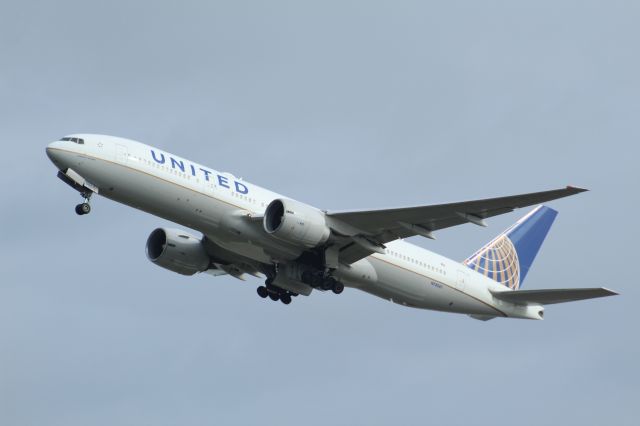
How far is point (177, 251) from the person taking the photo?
47.0 metres

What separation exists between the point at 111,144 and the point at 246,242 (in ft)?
19.2

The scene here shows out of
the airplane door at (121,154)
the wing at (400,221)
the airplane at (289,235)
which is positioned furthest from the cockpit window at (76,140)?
the wing at (400,221)

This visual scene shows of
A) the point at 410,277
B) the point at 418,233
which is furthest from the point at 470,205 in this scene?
the point at 410,277

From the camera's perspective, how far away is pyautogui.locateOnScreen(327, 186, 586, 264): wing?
1602 inches

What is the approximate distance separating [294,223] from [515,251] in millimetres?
14892

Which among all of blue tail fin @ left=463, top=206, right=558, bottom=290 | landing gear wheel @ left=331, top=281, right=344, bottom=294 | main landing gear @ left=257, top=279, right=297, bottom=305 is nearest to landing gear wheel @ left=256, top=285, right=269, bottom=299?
main landing gear @ left=257, top=279, right=297, bottom=305

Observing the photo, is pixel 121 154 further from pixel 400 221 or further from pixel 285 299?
pixel 285 299

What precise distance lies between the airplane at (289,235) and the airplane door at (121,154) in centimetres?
3

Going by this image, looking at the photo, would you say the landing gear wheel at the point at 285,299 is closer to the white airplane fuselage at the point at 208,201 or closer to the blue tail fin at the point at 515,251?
the white airplane fuselage at the point at 208,201

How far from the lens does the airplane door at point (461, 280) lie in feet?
155

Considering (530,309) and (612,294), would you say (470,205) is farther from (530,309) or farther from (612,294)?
(530,309)

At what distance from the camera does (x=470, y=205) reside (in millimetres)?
40781

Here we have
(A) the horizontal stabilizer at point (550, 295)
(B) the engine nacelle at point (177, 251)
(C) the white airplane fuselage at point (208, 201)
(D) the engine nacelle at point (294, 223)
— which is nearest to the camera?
(C) the white airplane fuselage at point (208, 201)

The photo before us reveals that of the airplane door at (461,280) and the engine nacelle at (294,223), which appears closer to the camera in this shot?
the engine nacelle at (294,223)
